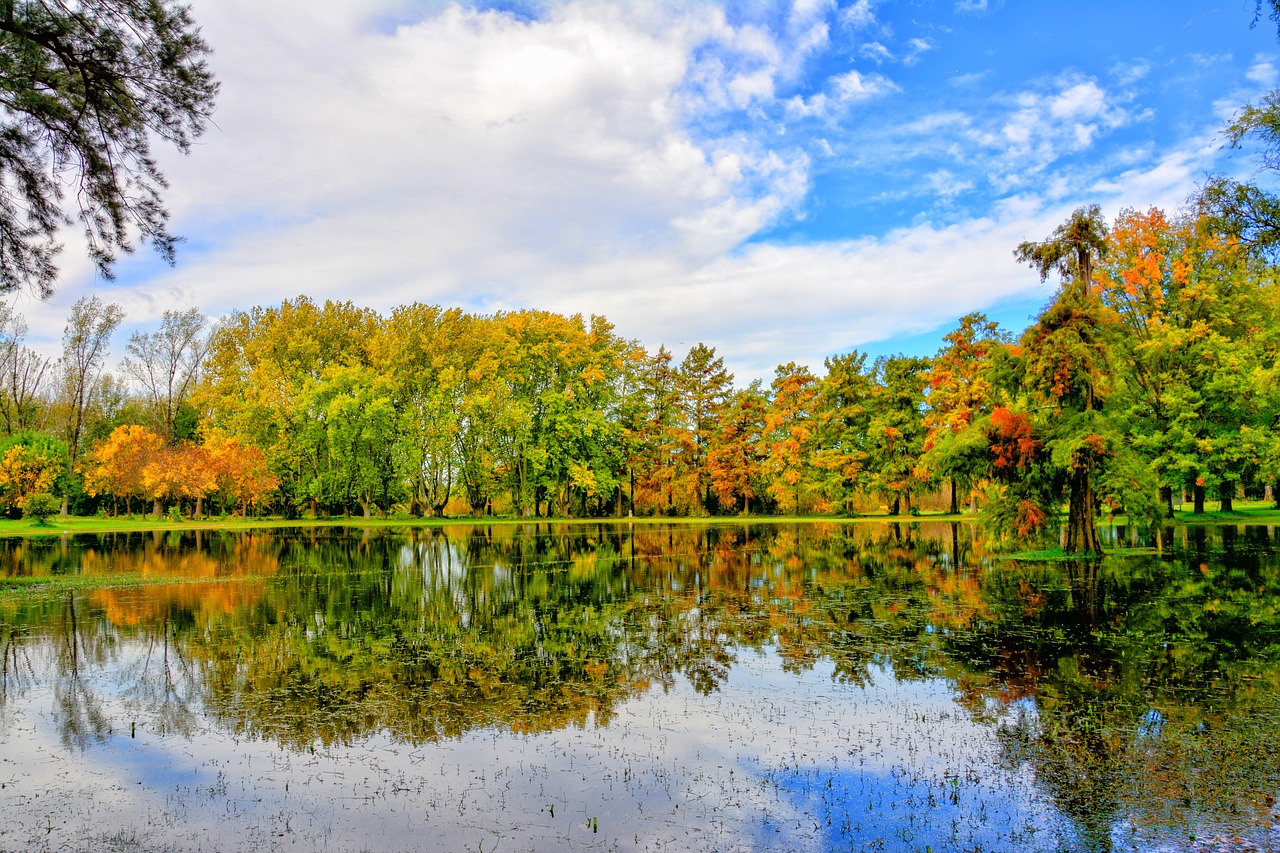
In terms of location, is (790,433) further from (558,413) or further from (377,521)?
(377,521)

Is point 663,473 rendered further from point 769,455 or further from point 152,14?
point 152,14

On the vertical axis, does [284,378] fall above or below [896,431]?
above

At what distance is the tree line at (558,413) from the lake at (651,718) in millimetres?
23336

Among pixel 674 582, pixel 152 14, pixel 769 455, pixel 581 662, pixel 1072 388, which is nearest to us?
pixel 152 14

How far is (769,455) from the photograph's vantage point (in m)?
62.4

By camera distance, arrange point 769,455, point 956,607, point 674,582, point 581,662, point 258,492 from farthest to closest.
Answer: point 769,455, point 258,492, point 674,582, point 956,607, point 581,662

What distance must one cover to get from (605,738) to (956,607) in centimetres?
980

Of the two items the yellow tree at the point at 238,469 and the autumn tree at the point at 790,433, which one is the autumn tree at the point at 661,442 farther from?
the yellow tree at the point at 238,469

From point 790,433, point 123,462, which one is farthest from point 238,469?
point 790,433

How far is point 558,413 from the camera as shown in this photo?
201ft

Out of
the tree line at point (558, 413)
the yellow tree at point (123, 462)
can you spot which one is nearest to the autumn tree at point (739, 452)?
the tree line at point (558, 413)

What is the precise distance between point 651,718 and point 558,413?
53.4m

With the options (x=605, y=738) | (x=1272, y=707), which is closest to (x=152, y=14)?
(x=605, y=738)

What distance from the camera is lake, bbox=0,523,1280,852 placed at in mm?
5863
